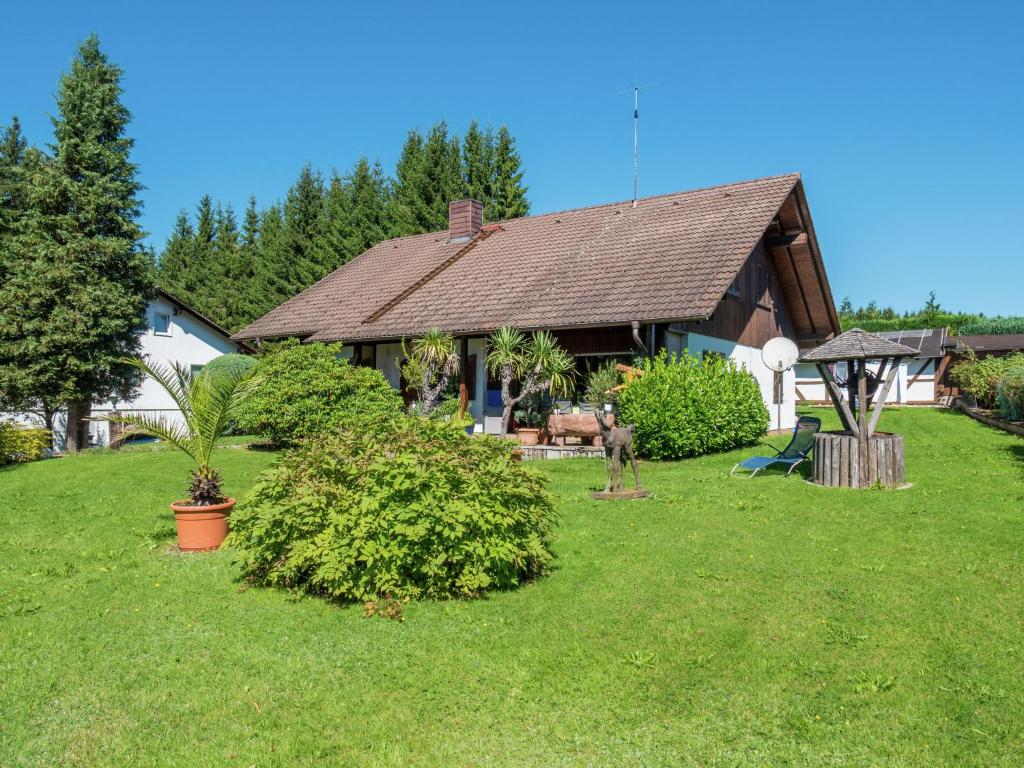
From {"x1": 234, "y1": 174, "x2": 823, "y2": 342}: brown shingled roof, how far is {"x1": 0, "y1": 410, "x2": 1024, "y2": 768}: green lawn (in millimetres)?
8948

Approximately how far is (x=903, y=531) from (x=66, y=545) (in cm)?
876

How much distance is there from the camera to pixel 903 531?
26.1 ft

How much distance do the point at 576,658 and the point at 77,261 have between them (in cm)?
1860

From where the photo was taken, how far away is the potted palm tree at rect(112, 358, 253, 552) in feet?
26.9

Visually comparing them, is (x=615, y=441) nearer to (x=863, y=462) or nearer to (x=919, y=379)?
(x=863, y=462)

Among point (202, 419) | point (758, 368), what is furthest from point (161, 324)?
point (202, 419)

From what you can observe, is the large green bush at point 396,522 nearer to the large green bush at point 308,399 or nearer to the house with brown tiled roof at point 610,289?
the large green bush at point 308,399

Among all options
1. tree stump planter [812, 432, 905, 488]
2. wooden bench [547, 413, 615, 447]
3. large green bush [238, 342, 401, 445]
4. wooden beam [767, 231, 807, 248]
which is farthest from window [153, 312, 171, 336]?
tree stump planter [812, 432, 905, 488]

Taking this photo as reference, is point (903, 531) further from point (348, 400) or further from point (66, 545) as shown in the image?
point (348, 400)

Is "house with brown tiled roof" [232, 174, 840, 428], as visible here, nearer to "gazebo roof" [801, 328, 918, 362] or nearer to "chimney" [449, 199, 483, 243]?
"chimney" [449, 199, 483, 243]

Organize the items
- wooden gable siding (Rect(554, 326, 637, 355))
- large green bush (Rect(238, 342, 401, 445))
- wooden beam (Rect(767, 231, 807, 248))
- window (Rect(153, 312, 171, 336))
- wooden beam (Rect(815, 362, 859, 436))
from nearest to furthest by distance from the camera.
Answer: wooden beam (Rect(815, 362, 859, 436)) → large green bush (Rect(238, 342, 401, 445)) → wooden gable siding (Rect(554, 326, 637, 355)) → wooden beam (Rect(767, 231, 807, 248)) → window (Rect(153, 312, 171, 336))

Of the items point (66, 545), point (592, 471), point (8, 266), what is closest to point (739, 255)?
point (592, 471)

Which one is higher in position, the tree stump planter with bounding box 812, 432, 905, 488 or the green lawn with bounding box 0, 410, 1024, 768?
the tree stump planter with bounding box 812, 432, 905, 488

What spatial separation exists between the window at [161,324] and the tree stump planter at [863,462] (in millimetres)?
24260
